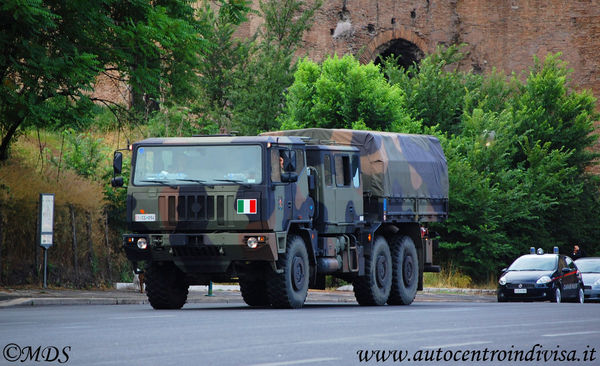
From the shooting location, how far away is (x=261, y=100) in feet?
142

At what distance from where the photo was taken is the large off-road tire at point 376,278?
76.1ft

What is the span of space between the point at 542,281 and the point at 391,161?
8.30 m

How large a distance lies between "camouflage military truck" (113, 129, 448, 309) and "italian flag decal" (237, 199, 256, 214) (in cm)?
2

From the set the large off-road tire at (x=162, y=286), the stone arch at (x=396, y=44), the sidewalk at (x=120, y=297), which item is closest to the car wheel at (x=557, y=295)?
the sidewalk at (x=120, y=297)

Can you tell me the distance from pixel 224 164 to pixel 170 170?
3.27 feet

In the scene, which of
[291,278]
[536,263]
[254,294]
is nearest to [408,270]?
[254,294]

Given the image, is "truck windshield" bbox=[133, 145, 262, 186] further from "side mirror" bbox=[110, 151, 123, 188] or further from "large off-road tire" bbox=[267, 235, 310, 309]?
"large off-road tire" bbox=[267, 235, 310, 309]

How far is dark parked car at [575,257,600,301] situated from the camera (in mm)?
34438

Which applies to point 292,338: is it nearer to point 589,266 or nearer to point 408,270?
point 408,270

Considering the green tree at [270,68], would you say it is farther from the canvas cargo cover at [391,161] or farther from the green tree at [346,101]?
the canvas cargo cover at [391,161]

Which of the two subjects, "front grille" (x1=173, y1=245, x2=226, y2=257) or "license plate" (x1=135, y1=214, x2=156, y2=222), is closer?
"front grille" (x1=173, y1=245, x2=226, y2=257)

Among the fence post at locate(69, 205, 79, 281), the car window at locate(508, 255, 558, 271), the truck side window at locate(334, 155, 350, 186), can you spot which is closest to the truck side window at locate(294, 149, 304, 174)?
the truck side window at locate(334, 155, 350, 186)

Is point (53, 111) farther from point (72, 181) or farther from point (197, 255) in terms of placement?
point (72, 181)

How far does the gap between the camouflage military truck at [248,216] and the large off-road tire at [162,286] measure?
2cm
